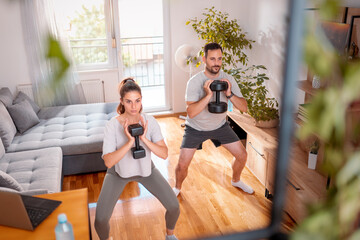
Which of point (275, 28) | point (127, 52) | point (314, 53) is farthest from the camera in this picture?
point (127, 52)

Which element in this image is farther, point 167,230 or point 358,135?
point 167,230

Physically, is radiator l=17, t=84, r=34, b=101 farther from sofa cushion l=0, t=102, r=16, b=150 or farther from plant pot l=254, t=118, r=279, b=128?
plant pot l=254, t=118, r=279, b=128

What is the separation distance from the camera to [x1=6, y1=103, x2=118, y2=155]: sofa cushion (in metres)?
3.55

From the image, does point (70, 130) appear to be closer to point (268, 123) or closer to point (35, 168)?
point (35, 168)

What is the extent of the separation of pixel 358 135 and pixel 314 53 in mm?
135

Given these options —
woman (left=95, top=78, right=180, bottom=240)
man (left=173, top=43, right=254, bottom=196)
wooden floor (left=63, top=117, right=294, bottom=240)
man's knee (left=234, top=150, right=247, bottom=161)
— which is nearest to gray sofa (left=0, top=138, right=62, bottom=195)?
wooden floor (left=63, top=117, right=294, bottom=240)

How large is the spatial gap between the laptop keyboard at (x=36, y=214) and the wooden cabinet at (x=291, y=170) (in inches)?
53.4

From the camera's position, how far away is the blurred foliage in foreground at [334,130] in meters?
0.37

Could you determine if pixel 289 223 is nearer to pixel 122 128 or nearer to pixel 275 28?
pixel 122 128

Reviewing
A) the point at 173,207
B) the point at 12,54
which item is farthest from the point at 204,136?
the point at 12,54

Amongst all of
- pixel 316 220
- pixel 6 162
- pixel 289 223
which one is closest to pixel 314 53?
pixel 316 220

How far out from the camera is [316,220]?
0.42 m

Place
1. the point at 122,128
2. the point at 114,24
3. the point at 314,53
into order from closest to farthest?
the point at 314,53 → the point at 122,128 → the point at 114,24

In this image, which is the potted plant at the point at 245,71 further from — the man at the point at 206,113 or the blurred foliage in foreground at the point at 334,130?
the blurred foliage in foreground at the point at 334,130
